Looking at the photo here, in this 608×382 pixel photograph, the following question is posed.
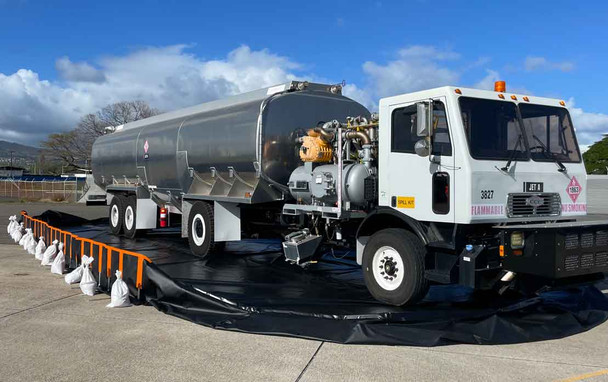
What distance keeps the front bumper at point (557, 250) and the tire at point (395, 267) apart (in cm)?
99

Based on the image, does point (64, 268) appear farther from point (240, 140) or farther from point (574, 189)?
point (574, 189)

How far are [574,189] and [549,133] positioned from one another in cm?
79

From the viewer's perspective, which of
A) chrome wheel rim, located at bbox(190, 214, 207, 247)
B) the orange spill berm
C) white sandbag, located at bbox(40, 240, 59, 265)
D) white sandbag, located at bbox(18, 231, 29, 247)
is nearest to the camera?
the orange spill berm

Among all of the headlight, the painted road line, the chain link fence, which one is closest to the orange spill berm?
the headlight

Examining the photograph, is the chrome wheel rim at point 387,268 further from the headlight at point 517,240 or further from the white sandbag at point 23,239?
the white sandbag at point 23,239

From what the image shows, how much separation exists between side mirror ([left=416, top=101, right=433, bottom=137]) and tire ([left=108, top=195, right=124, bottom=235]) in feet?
33.9

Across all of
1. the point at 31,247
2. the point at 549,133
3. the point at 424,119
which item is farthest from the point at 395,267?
the point at 31,247

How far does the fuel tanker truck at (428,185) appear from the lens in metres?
6.24

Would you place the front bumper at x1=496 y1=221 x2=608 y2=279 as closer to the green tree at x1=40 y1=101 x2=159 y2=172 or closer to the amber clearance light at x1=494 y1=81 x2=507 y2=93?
the amber clearance light at x1=494 y1=81 x2=507 y2=93

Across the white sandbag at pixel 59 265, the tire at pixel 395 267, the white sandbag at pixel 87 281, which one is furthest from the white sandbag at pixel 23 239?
the tire at pixel 395 267

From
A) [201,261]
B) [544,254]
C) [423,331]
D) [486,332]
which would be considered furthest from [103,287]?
[544,254]

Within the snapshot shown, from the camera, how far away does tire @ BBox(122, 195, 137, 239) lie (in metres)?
14.0

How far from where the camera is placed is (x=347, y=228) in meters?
8.26

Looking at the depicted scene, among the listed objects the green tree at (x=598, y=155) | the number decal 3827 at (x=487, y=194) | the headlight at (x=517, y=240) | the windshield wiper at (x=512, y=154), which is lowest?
the headlight at (x=517, y=240)
